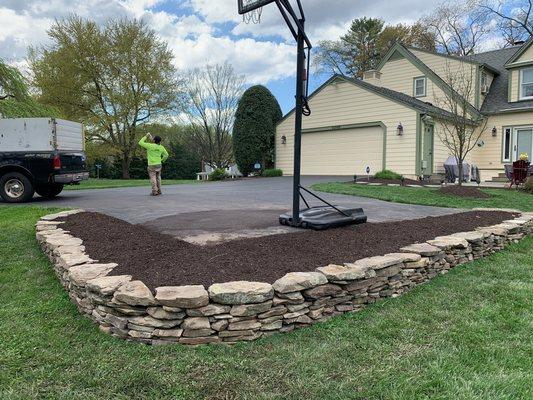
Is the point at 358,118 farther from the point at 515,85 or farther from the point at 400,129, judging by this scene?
the point at 515,85

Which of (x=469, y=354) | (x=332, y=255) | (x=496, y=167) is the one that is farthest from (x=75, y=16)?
(x=469, y=354)

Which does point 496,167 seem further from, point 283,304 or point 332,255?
point 283,304

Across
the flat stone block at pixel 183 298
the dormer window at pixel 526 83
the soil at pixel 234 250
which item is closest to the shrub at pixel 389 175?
the dormer window at pixel 526 83

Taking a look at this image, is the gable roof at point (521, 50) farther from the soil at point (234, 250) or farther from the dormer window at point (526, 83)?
the soil at point (234, 250)

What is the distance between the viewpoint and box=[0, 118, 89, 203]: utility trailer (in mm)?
8953

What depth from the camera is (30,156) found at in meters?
9.09

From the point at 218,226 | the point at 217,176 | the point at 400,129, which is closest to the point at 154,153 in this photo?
the point at 218,226

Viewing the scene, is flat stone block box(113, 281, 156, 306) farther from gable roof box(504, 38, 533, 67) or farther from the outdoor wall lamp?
gable roof box(504, 38, 533, 67)

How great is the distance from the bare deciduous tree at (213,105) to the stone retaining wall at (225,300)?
24613 millimetres

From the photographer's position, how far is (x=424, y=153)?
16.0 meters

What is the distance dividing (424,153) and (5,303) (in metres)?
15.6

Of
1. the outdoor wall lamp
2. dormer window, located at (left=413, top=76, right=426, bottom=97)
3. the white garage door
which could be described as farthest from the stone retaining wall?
dormer window, located at (left=413, top=76, right=426, bottom=97)

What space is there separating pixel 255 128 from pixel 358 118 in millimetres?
5530

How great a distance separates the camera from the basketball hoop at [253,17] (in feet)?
18.0
